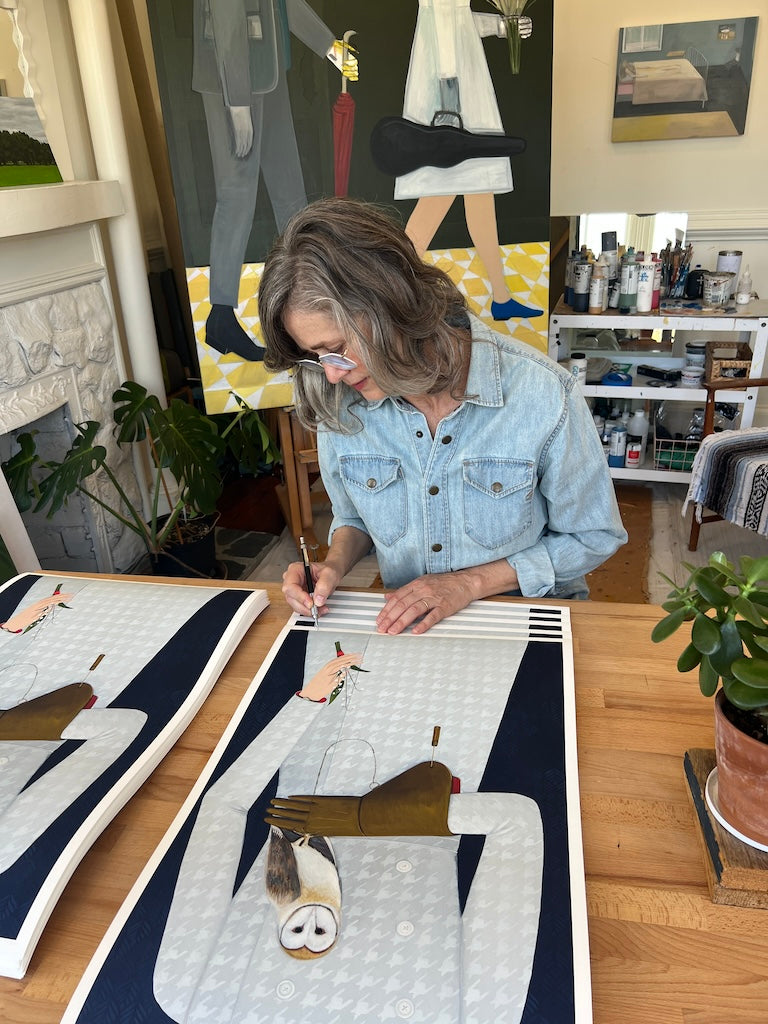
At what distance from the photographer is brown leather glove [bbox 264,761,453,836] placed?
2.10ft

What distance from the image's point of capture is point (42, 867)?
62cm

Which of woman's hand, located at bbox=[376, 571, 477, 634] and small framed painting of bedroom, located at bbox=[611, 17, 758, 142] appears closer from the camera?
woman's hand, located at bbox=[376, 571, 477, 634]

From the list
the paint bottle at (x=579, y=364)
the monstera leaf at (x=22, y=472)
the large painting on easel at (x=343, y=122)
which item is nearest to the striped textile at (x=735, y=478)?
the paint bottle at (x=579, y=364)

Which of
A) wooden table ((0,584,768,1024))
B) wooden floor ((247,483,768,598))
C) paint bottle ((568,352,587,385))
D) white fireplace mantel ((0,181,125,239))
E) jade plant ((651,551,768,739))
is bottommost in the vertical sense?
wooden floor ((247,483,768,598))

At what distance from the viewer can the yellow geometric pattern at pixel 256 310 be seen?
228cm

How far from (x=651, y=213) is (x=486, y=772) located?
309cm

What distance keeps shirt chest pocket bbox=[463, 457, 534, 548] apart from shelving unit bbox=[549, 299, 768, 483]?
205cm

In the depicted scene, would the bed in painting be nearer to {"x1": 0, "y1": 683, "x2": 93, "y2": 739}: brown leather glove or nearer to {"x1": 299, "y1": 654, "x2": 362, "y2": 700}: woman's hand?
{"x1": 299, "y1": 654, "x2": 362, "y2": 700}: woman's hand

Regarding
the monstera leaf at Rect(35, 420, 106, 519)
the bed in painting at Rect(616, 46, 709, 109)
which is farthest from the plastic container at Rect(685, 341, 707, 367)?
the monstera leaf at Rect(35, 420, 106, 519)

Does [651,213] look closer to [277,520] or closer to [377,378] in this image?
[277,520]

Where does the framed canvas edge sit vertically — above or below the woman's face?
below

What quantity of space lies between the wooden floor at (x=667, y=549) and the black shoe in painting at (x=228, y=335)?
875mm

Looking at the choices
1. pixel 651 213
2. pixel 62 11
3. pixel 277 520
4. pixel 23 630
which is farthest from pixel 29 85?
pixel 651 213

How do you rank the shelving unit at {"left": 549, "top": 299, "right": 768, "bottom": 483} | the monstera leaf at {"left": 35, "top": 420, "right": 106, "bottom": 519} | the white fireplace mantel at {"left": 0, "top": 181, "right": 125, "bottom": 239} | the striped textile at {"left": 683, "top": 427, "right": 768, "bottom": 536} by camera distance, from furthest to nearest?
1. the shelving unit at {"left": 549, "top": 299, "right": 768, "bottom": 483}
2. the striped textile at {"left": 683, "top": 427, "right": 768, "bottom": 536}
3. the monstera leaf at {"left": 35, "top": 420, "right": 106, "bottom": 519}
4. the white fireplace mantel at {"left": 0, "top": 181, "right": 125, "bottom": 239}
